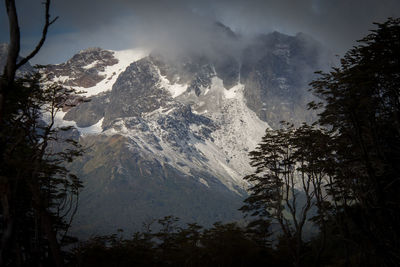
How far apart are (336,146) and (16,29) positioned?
19232 mm

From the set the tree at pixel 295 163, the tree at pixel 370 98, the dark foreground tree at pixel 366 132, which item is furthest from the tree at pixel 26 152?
the tree at pixel 295 163

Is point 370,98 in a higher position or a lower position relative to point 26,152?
higher

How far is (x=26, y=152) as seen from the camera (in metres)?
15.6

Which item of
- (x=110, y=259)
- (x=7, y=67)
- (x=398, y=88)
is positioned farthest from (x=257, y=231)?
(x=7, y=67)

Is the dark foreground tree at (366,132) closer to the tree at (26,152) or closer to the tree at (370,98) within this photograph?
the tree at (370,98)

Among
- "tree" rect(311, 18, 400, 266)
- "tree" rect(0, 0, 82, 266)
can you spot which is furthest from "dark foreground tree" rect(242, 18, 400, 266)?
"tree" rect(0, 0, 82, 266)

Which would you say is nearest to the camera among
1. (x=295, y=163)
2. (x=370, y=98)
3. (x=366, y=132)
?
(x=370, y=98)

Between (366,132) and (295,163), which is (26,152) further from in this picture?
(366,132)

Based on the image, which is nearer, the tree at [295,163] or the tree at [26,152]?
the tree at [26,152]

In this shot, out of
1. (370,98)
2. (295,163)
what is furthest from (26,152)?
(295,163)

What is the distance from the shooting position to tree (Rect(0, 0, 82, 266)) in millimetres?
7492

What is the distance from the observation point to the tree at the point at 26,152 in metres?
7.49

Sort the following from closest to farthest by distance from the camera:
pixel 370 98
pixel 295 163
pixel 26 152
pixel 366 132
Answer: pixel 26 152 < pixel 370 98 < pixel 366 132 < pixel 295 163

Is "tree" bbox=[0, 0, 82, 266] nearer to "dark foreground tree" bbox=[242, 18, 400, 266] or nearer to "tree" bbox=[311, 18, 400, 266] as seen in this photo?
"dark foreground tree" bbox=[242, 18, 400, 266]
